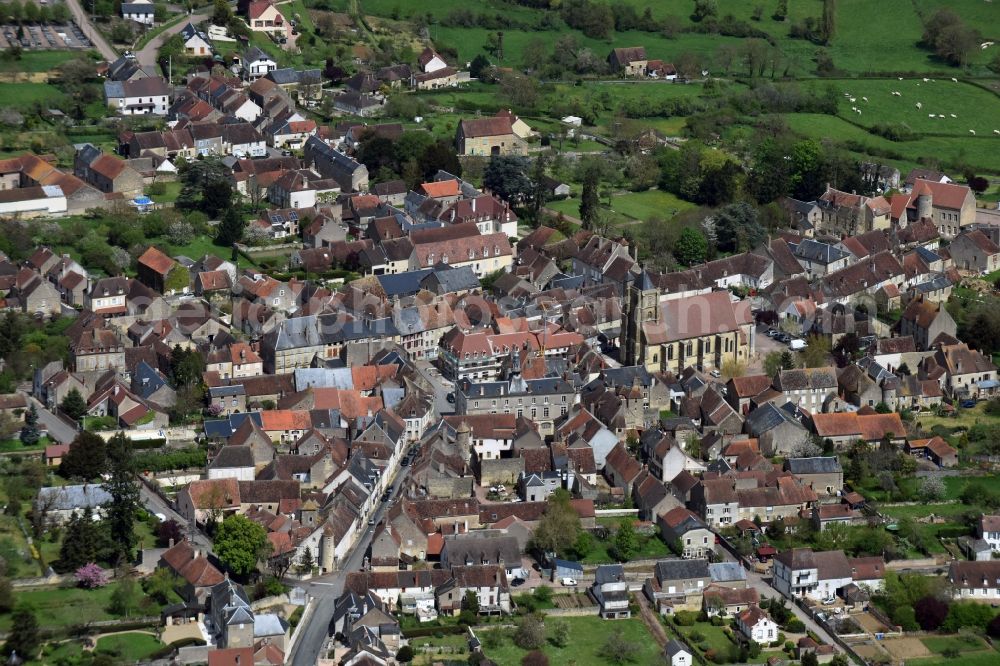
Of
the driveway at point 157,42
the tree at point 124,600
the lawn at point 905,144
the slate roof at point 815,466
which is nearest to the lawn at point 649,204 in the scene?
the lawn at point 905,144

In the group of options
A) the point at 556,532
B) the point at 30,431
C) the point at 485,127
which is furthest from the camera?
the point at 485,127

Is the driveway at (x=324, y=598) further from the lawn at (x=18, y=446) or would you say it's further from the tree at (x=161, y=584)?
the lawn at (x=18, y=446)

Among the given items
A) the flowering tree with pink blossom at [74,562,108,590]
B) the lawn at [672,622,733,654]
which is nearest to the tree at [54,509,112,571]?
the flowering tree with pink blossom at [74,562,108,590]

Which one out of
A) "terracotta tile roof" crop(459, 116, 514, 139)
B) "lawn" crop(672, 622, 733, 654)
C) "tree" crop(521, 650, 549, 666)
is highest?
"terracotta tile roof" crop(459, 116, 514, 139)

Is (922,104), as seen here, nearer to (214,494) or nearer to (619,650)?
(214,494)

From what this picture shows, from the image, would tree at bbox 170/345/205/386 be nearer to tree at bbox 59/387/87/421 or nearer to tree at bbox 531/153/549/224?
tree at bbox 59/387/87/421

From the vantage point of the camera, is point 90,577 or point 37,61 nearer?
point 90,577

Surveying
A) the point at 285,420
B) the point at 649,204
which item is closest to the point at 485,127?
the point at 649,204
